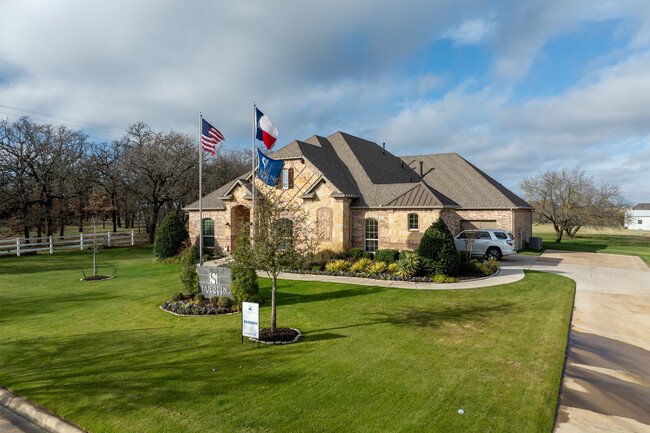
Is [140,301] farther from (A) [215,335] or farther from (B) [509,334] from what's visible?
(B) [509,334]

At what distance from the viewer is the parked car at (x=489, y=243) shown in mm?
22281

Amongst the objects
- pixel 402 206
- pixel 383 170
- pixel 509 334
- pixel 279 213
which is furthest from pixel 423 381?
pixel 383 170

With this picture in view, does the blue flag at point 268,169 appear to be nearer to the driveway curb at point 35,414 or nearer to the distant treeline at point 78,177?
the driveway curb at point 35,414

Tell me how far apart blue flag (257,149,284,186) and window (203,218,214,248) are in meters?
8.78

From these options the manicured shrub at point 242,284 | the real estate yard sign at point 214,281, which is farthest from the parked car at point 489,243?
the real estate yard sign at point 214,281

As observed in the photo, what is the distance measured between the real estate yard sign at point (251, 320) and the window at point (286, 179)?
1555cm

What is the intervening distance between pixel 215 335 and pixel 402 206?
14.0 meters

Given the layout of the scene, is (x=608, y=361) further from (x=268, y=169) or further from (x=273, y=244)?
(x=268, y=169)

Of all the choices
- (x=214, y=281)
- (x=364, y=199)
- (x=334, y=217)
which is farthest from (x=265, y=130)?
(x=364, y=199)

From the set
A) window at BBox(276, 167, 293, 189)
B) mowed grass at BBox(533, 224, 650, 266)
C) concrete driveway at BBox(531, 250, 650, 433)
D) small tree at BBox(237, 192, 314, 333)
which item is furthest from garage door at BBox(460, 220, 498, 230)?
small tree at BBox(237, 192, 314, 333)

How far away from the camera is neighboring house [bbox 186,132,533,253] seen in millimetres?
21375

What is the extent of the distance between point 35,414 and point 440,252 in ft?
49.9

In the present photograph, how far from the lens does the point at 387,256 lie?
1961 cm

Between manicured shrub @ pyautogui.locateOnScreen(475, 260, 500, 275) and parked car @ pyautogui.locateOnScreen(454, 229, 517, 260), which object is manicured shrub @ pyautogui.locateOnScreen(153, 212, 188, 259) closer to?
parked car @ pyautogui.locateOnScreen(454, 229, 517, 260)
